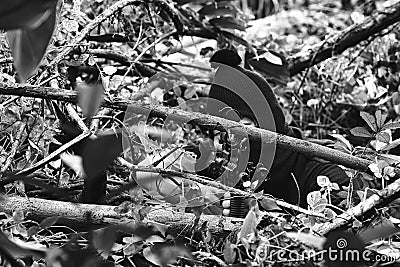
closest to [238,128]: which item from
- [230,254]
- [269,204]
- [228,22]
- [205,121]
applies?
[205,121]

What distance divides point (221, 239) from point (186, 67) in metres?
0.77

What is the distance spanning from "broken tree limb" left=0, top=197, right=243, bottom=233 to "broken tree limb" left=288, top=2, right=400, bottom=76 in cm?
75

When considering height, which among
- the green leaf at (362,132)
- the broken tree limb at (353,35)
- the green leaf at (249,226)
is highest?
the broken tree limb at (353,35)

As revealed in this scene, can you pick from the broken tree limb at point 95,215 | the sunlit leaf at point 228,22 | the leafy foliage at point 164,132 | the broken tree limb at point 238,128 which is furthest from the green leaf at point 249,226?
the sunlit leaf at point 228,22

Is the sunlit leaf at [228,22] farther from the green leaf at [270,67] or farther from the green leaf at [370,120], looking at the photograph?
the green leaf at [370,120]

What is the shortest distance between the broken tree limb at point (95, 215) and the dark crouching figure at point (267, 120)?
16 cm

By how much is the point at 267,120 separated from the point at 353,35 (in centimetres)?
43

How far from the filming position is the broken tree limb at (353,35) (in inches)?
50.9

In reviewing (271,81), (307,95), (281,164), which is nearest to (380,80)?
(307,95)

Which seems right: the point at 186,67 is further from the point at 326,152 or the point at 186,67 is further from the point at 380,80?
the point at 326,152

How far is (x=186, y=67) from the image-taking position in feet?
4.52

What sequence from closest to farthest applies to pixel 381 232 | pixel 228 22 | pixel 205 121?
pixel 381 232 → pixel 205 121 → pixel 228 22

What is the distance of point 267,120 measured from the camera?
1.00m

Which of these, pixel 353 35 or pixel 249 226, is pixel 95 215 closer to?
pixel 249 226
